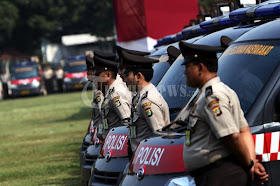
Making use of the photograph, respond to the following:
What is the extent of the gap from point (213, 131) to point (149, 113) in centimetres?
203

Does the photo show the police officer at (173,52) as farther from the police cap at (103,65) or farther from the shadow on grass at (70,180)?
the shadow on grass at (70,180)

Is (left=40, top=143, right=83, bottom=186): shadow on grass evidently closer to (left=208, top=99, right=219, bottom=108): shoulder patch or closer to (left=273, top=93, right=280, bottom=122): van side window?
(left=273, top=93, right=280, bottom=122): van side window

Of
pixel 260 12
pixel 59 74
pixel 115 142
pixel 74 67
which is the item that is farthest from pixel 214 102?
pixel 59 74

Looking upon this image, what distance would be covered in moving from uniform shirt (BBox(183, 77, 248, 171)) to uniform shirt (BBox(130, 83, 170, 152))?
1702 mm

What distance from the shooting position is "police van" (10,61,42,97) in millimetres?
48625

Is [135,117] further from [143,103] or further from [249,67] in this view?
[249,67]

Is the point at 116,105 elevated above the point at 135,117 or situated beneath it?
situated beneath

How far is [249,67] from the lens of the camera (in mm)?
6020

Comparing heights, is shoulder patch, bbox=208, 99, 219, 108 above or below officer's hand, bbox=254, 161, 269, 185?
above

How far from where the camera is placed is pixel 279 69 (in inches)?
226

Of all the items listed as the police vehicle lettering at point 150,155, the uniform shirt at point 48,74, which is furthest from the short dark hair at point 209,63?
the uniform shirt at point 48,74

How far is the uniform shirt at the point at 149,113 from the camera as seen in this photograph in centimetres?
697

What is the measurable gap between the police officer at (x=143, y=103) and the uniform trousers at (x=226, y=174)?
72.1 inches

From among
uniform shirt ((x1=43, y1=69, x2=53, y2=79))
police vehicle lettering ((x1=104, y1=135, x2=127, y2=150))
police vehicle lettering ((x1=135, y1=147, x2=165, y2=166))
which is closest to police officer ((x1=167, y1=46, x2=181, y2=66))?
police vehicle lettering ((x1=104, y1=135, x2=127, y2=150))
